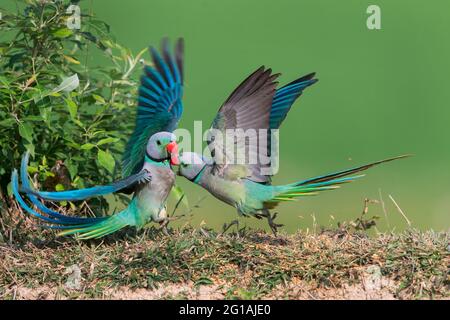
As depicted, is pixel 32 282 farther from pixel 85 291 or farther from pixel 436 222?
pixel 436 222

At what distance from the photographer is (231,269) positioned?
520 cm

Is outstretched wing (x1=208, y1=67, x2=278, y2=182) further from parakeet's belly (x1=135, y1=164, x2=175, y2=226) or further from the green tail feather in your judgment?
the green tail feather

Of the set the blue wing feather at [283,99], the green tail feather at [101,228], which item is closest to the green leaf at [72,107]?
the green tail feather at [101,228]

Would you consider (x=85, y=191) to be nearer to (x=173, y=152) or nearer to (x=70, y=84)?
(x=173, y=152)

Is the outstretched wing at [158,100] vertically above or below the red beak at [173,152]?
above

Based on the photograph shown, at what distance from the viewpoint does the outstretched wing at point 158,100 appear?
5.68m

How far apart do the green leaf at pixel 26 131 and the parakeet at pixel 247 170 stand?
3.28 ft

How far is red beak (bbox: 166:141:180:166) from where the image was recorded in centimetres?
555

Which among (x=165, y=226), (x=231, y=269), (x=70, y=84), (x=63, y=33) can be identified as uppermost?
(x=63, y=33)

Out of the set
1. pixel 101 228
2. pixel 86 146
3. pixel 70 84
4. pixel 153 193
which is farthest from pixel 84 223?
pixel 70 84

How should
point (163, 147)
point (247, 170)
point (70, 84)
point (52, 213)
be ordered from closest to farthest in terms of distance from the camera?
1. point (52, 213)
2. point (163, 147)
3. point (247, 170)
4. point (70, 84)

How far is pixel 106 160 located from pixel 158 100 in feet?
2.13

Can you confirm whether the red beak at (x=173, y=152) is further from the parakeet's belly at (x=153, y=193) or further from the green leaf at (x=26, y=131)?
the green leaf at (x=26, y=131)
